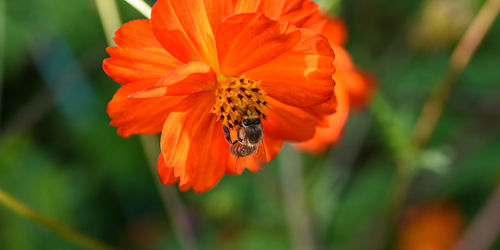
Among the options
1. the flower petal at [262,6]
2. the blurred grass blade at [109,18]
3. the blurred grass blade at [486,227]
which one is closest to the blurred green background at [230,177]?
the blurred grass blade at [486,227]

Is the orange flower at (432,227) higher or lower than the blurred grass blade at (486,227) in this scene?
lower

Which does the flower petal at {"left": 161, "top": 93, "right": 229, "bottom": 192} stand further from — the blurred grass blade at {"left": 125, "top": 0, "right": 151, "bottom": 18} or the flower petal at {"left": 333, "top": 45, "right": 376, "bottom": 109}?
the flower petal at {"left": 333, "top": 45, "right": 376, "bottom": 109}

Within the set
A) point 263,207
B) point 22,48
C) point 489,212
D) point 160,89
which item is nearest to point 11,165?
→ point 22,48

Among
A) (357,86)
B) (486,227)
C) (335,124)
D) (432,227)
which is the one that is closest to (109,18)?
(335,124)

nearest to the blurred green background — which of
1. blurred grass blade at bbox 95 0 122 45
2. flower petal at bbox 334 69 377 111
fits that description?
flower petal at bbox 334 69 377 111

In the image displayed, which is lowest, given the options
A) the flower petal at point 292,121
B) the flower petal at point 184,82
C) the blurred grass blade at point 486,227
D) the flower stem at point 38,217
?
the blurred grass blade at point 486,227

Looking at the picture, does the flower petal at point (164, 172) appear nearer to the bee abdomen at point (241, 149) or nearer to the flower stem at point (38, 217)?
the bee abdomen at point (241, 149)
